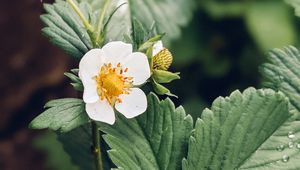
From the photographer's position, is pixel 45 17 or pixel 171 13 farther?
pixel 171 13

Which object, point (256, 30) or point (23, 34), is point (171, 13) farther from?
point (23, 34)

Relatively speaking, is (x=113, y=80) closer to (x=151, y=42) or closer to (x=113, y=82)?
(x=113, y=82)

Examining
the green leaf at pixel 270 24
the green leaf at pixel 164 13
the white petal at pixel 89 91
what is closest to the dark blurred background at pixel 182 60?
the green leaf at pixel 270 24

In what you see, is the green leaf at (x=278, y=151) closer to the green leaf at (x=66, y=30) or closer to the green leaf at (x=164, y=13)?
the green leaf at (x=66, y=30)

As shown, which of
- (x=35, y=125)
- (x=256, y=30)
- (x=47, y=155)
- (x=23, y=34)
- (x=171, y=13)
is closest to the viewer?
(x=35, y=125)

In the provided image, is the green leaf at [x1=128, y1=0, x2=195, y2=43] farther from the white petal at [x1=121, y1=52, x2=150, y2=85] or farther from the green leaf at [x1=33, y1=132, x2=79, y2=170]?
the green leaf at [x1=33, y1=132, x2=79, y2=170]

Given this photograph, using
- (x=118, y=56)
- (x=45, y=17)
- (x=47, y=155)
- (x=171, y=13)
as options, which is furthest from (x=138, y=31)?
(x=47, y=155)
